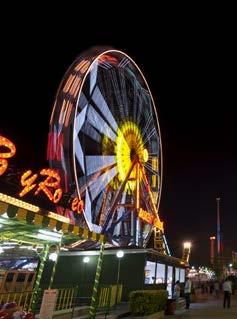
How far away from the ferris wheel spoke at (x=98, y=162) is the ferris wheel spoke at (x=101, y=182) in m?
0.53

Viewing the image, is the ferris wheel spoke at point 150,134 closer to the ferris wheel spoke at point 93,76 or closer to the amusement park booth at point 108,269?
the ferris wheel spoke at point 93,76

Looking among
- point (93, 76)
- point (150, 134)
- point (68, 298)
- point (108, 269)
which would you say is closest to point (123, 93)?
point (93, 76)

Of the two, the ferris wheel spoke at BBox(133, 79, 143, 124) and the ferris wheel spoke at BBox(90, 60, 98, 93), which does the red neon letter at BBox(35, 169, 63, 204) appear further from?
the ferris wheel spoke at BBox(133, 79, 143, 124)

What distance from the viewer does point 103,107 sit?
26.9m

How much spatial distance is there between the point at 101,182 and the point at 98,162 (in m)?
1.32

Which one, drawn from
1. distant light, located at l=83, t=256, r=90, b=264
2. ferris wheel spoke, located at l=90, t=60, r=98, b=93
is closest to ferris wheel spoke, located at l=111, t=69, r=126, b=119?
ferris wheel spoke, located at l=90, t=60, r=98, b=93

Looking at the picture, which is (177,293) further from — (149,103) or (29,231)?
(149,103)

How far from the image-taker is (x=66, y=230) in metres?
10.6

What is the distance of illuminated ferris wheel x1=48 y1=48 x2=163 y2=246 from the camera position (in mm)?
21609

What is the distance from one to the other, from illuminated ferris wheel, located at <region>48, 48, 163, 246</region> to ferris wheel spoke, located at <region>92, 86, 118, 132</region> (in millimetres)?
12

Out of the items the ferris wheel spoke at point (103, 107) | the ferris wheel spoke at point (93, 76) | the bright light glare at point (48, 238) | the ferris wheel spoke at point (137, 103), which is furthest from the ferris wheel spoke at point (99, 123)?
the bright light glare at point (48, 238)

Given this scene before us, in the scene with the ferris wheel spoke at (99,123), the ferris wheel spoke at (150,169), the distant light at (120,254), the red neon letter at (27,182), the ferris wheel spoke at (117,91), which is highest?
the ferris wheel spoke at (117,91)

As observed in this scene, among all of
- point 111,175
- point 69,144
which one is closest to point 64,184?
point 69,144

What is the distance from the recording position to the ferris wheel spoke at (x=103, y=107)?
26.2 m
